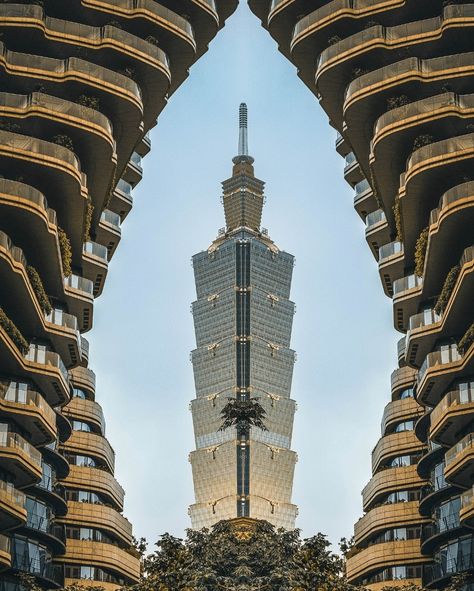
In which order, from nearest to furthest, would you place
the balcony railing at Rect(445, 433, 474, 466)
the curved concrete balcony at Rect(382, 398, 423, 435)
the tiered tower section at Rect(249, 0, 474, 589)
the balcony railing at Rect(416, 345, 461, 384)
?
the balcony railing at Rect(445, 433, 474, 466) → the tiered tower section at Rect(249, 0, 474, 589) → the balcony railing at Rect(416, 345, 461, 384) → the curved concrete balcony at Rect(382, 398, 423, 435)

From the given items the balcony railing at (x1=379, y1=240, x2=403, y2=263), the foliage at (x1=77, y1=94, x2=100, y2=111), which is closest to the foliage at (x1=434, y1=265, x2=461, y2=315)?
the balcony railing at (x1=379, y1=240, x2=403, y2=263)

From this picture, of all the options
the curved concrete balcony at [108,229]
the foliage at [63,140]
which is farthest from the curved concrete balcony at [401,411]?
the foliage at [63,140]

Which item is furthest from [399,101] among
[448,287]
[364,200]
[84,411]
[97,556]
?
[97,556]

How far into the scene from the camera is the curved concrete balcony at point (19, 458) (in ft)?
180

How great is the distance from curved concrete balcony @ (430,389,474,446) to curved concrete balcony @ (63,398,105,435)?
28.1 meters

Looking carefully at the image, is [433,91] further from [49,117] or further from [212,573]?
[212,573]

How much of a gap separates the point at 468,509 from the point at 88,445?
32856mm

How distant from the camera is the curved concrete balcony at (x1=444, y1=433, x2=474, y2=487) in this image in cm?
5456

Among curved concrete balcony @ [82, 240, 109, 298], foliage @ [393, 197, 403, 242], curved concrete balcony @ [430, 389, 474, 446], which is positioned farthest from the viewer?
curved concrete balcony @ [82, 240, 109, 298]

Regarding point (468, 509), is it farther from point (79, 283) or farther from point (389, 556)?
point (79, 283)

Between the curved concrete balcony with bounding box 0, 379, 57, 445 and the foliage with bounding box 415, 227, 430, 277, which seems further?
the foliage with bounding box 415, 227, 430, 277

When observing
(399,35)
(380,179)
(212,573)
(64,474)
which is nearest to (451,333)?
(380,179)

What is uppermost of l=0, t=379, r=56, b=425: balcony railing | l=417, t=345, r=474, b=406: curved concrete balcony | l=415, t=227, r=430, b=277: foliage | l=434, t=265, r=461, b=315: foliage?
l=415, t=227, r=430, b=277: foliage

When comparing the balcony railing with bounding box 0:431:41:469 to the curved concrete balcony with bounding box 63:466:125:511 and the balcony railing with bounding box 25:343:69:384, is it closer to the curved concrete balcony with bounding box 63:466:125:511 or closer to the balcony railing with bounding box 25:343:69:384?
the balcony railing with bounding box 25:343:69:384
